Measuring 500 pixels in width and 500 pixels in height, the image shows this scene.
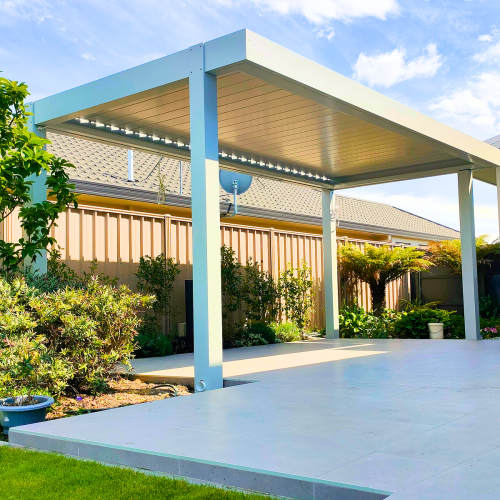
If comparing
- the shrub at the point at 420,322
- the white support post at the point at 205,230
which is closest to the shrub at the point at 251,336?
the shrub at the point at 420,322

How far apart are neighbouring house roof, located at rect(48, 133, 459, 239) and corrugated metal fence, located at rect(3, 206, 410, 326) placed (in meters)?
0.85

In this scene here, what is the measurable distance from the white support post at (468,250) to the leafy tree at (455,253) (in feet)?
Answer: 14.0

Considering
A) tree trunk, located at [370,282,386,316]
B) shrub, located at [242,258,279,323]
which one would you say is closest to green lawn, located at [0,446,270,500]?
shrub, located at [242,258,279,323]

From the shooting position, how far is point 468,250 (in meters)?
11.4

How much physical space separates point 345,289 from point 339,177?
378 centimetres

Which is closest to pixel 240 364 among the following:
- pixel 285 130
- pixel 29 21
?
pixel 285 130

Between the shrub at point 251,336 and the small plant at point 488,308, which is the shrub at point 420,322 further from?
the shrub at point 251,336

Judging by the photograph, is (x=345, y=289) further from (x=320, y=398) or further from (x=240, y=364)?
(x=320, y=398)

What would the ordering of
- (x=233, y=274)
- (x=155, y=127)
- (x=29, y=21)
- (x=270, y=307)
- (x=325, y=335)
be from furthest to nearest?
(x=325, y=335) → (x=270, y=307) → (x=233, y=274) → (x=29, y=21) → (x=155, y=127)

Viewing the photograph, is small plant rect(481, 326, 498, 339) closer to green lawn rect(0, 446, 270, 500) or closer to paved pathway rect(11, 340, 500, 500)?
paved pathway rect(11, 340, 500, 500)

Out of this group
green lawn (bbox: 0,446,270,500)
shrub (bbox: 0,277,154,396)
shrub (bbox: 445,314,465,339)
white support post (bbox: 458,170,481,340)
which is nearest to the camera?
green lawn (bbox: 0,446,270,500)

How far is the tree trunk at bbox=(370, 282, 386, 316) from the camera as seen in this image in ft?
50.4

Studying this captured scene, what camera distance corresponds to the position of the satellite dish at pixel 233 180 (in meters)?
12.6

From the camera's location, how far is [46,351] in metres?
5.86
